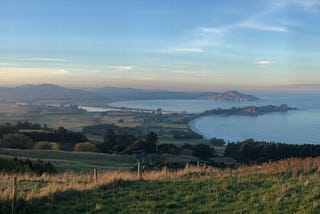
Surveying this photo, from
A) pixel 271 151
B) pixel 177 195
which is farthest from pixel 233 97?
pixel 177 195

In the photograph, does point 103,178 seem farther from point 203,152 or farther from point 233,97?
point 233,97

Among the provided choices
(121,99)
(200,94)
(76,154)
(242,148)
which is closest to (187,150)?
(242,148)

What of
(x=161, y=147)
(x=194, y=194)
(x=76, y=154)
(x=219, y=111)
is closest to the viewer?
(x=194, y=194)

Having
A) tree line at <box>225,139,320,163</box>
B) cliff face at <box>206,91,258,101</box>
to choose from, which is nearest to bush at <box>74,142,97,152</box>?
tree line at <box>225,139,320,163</box>

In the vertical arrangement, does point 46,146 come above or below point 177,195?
below

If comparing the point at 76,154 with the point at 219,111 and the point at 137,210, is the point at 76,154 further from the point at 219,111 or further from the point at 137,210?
the point at 219,111

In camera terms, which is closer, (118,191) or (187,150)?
(118,191)
